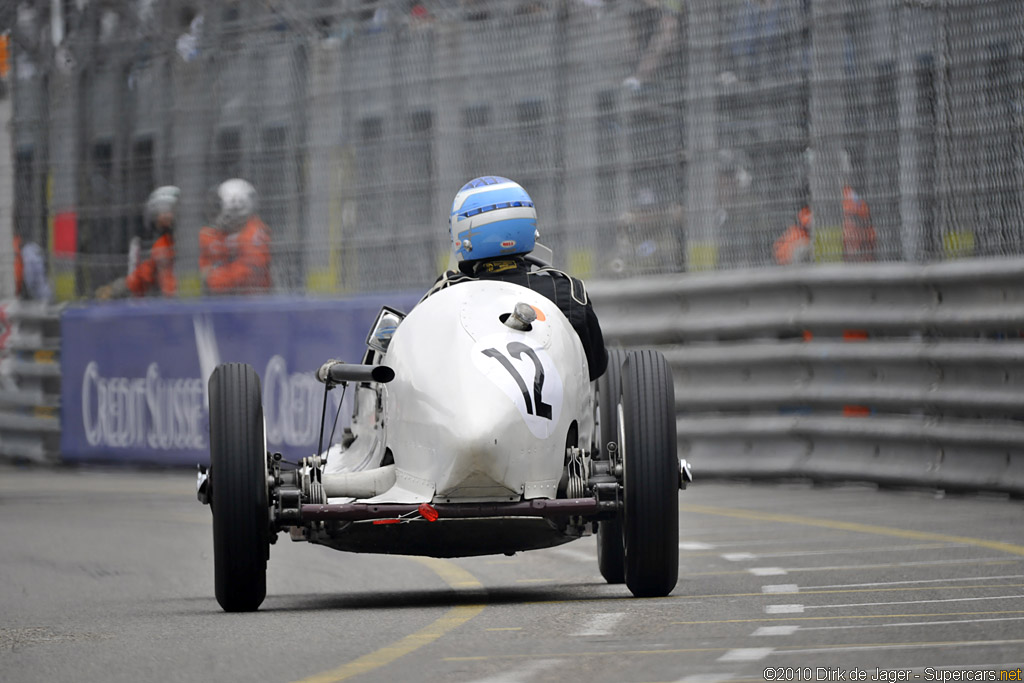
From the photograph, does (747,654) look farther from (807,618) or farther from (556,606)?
(556,606)

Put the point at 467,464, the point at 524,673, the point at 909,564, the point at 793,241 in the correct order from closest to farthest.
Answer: the point at 524,673 → the point at 467,464 → the point at 909,564 → the point at 793,241

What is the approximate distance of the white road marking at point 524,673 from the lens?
487cm

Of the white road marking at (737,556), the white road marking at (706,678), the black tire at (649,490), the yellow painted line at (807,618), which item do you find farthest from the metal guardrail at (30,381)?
the white road marking at (706,678)

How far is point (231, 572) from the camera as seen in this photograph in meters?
6.83

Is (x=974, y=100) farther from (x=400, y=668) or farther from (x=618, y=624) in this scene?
(x=400, y=668)

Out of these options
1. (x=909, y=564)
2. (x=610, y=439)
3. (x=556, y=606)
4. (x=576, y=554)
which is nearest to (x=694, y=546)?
(x=576, y=554)

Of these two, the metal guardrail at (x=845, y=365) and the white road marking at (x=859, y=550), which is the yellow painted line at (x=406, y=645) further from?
the metal guardrail at (x=845, y=365)

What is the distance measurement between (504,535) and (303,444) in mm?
7815

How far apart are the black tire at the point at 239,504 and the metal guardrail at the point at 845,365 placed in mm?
5539

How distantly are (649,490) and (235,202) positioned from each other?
30.5 feet

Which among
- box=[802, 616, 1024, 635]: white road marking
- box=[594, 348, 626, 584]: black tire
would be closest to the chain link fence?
box=[594, 348, 626, 584]: black tire

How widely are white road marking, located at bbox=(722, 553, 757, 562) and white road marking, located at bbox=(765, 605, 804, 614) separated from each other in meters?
2.01

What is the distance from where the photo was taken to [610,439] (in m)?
7.66

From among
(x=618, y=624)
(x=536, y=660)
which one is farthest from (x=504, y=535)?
(x=536, y=660)
